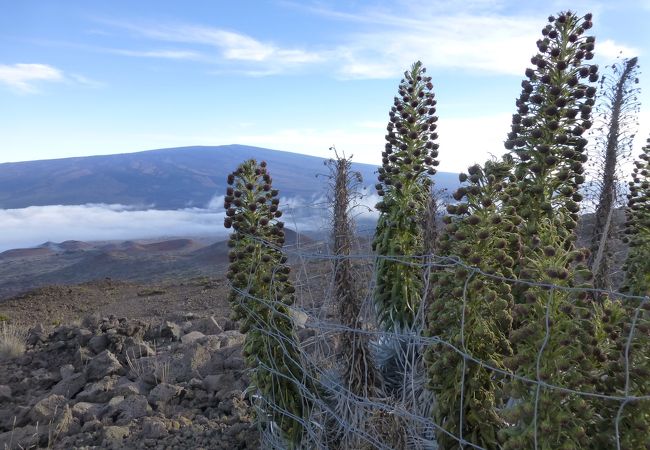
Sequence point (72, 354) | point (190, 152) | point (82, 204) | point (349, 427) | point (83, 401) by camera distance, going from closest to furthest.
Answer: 1. point (349, 427)
2. point (83, 401)
3. point (72, 354)
4. point (82, 204)
5. point (190, 152)

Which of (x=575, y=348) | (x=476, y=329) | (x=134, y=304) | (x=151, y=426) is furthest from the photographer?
(x=134, y=304)

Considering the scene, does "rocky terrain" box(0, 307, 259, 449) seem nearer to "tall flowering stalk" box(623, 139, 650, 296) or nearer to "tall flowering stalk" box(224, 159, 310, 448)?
"tall flowering stalk" box(224, 159, 310, 448)

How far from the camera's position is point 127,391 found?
5.40m

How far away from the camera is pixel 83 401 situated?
5547mm

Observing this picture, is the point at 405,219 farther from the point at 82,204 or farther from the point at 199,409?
the point at 82,204

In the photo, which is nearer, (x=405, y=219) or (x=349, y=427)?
(x=349, y=427)

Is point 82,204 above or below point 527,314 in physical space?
below

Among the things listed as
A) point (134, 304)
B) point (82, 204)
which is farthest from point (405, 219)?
point (82, 204)

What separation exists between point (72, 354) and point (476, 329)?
5916mm

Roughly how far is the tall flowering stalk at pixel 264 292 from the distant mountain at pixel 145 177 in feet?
362

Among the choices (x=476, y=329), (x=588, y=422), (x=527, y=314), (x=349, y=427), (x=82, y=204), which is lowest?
(x=82, y=204)

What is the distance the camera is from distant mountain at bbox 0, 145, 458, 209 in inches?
5640

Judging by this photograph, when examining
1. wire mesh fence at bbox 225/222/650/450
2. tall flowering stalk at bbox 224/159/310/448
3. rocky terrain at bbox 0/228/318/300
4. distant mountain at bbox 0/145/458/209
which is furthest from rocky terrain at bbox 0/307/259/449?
distant mountain at bbox 0/145/458/209

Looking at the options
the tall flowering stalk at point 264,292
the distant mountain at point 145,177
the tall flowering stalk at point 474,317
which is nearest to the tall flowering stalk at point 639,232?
the tall flowering stalk at point 474,317
